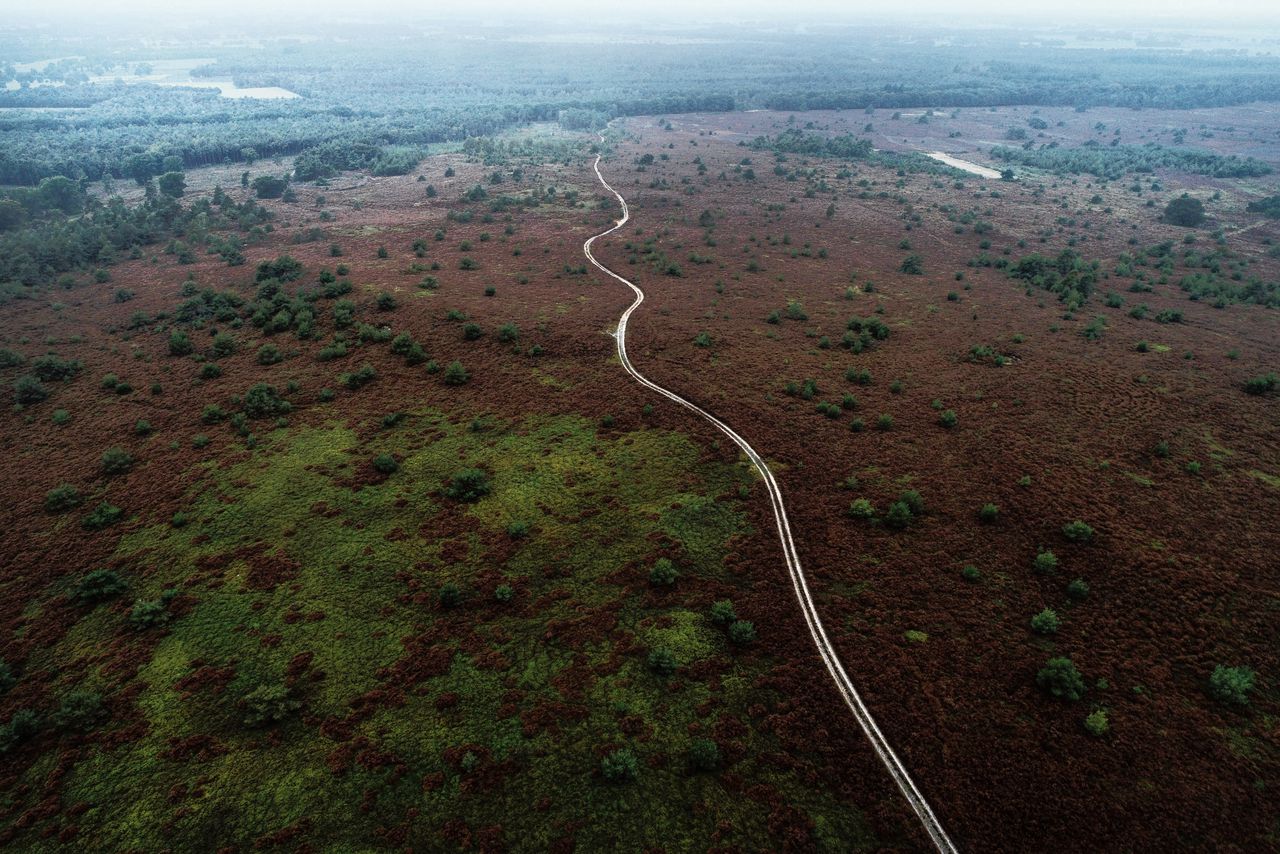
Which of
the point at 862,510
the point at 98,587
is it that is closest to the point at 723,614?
the point at 862,510

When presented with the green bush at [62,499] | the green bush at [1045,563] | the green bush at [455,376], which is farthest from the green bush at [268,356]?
the green bush at [1045,563]

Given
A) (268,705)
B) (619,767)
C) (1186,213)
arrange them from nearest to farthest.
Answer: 1. (619,767)
2. (268,705)
3. (1186,213)

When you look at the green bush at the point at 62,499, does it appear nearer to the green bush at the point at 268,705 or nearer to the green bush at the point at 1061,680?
the green bush at the point at 268,705

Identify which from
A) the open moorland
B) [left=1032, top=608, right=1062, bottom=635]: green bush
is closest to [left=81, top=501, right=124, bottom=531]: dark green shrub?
the open moorland

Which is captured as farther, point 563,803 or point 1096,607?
point 1096,607

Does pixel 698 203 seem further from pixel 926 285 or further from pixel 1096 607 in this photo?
pixel 1096 607

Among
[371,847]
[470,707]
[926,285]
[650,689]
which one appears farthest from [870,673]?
[926,285]

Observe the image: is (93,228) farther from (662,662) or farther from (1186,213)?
(1186,213)
